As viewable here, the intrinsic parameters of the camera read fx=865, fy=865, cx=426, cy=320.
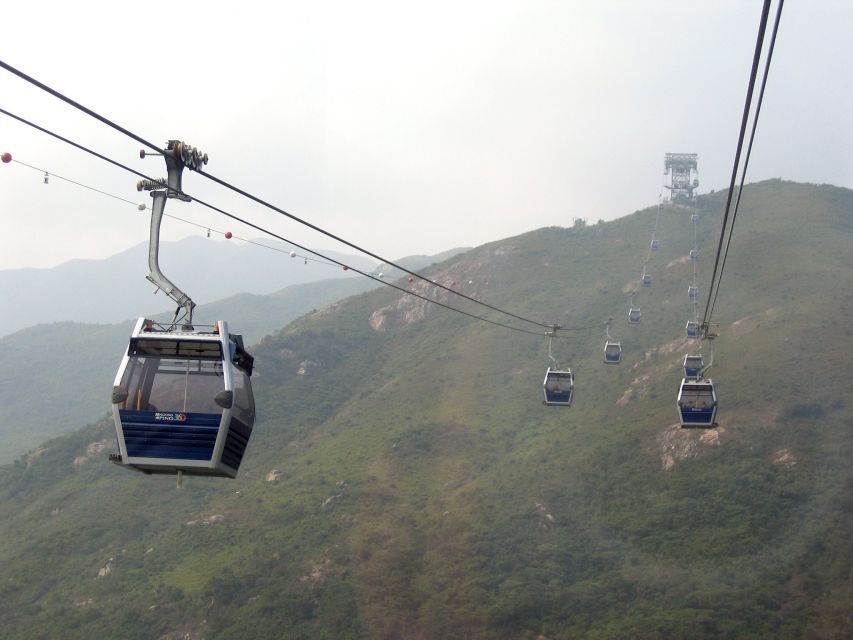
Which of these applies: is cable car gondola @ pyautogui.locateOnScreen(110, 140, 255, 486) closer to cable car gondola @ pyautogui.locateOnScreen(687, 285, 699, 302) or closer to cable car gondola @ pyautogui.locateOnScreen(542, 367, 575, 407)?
cable car gondola @ pyautogui.locateOnScreen(542, 367, 575, 407)

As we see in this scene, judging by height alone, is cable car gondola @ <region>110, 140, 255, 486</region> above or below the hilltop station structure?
below

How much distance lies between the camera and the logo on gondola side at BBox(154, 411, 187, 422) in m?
16.9

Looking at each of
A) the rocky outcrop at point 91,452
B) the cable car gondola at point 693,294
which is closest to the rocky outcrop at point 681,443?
the cable car gondola at point 693,294

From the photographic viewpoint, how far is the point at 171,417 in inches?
666

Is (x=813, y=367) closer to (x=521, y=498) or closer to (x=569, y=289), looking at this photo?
(x=521, y=498)

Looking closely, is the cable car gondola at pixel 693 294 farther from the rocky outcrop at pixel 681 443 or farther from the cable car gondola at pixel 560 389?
the cable car gondola at pixel 560 389

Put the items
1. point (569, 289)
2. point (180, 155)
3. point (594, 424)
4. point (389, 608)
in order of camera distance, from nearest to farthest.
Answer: point (180, 155)
point (389, 608)
point (594, 424)
point (569, 289)

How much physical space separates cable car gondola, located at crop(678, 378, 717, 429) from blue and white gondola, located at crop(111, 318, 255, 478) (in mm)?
23117

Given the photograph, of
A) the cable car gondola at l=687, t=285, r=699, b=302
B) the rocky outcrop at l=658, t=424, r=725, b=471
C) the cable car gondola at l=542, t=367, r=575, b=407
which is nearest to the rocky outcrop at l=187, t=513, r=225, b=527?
the rocky outcrop at l=658, t=424, r=725, b=471

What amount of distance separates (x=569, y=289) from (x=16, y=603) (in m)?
87.0

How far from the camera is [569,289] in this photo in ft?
431

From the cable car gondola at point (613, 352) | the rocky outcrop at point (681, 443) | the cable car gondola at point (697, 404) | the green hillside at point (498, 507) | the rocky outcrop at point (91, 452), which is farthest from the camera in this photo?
the rocky outcrop at point (91, 452)

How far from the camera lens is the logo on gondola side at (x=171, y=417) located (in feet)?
55.3

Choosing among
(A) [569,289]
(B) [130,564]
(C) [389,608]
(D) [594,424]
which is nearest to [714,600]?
(C) [389,608]
